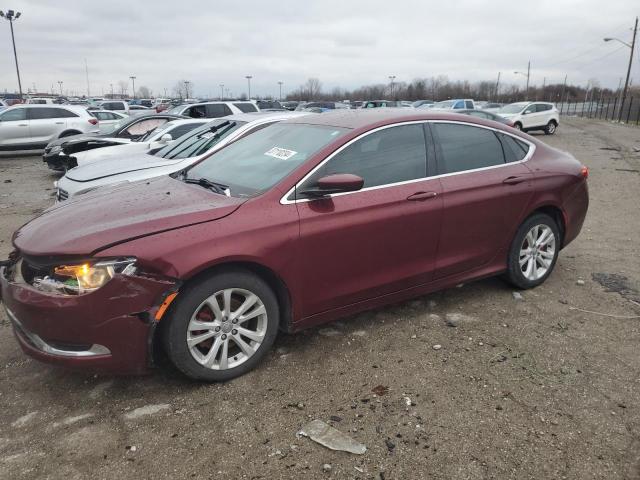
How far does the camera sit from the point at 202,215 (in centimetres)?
299

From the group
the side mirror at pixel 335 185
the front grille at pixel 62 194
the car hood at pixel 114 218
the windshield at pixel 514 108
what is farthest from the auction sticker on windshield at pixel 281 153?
the windshield at pixel 514 108

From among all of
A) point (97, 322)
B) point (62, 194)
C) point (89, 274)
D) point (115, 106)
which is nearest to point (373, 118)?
point (89, 274)

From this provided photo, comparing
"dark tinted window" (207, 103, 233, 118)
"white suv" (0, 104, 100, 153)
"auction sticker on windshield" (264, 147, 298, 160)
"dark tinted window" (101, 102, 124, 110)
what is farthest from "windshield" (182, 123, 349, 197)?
"dark tinted window" (101, 102, 124, 110)

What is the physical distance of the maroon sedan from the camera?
2.75 m

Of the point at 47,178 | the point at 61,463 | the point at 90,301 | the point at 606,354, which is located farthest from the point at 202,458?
the point at 47,178

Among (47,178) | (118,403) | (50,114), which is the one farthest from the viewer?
(50,114)

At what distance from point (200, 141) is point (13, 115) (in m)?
11.9

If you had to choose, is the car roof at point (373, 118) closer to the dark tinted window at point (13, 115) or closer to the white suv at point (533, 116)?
the dark tinted window at point (13, 115)

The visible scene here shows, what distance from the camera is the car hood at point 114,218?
9.13 ft

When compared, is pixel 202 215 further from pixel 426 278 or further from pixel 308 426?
pixel 426 278

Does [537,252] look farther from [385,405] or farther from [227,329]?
[227,329]

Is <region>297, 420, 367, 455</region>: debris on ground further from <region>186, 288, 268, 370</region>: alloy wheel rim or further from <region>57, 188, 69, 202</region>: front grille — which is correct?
<region>57, 188, 69, 202</region>: front grille

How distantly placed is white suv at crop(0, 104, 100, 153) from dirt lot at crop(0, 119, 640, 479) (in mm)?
13904

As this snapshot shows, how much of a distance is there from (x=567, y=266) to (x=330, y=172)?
327 cm
